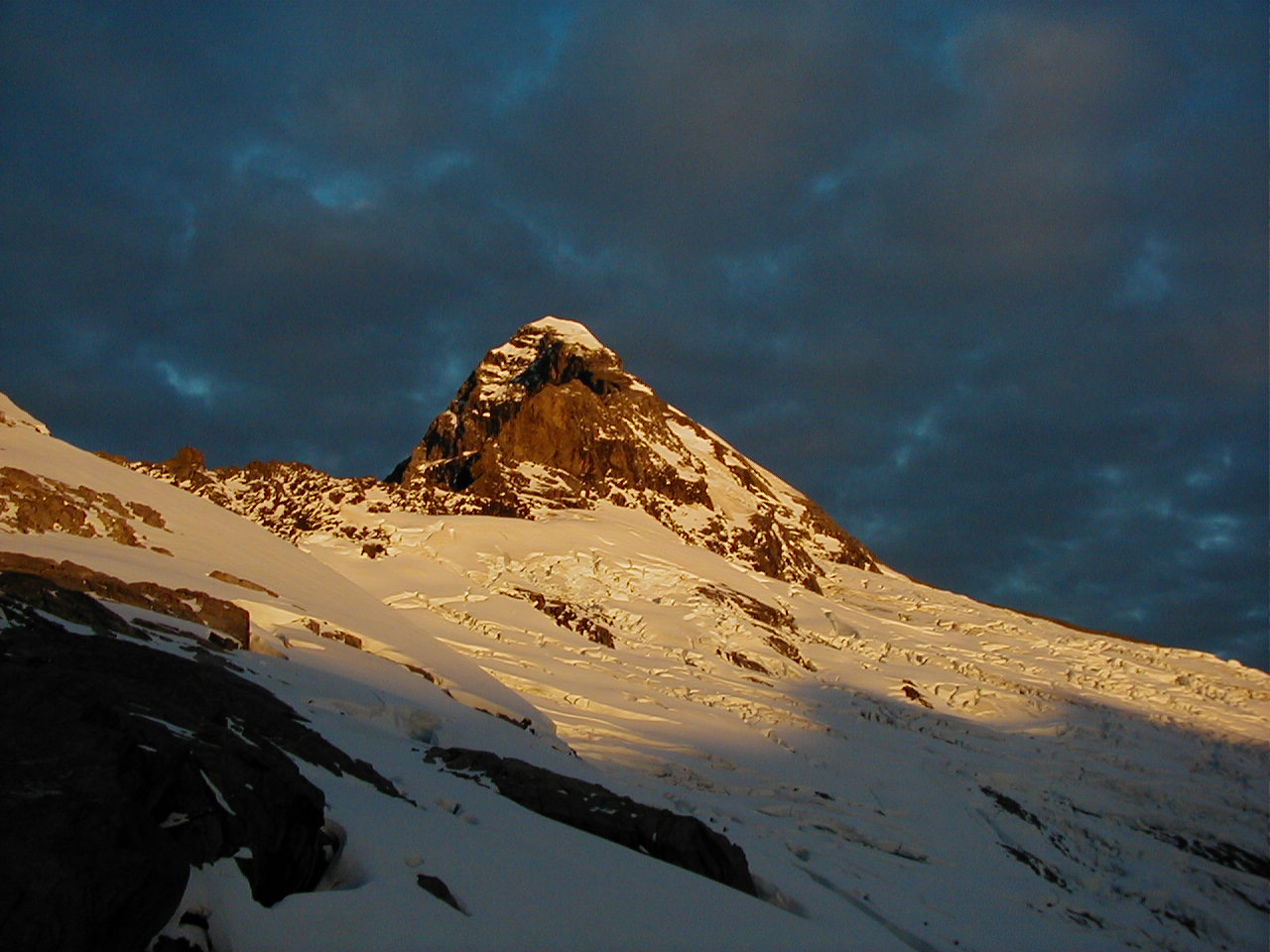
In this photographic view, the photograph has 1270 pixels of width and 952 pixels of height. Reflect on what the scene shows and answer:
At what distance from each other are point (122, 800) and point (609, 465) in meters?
66.0

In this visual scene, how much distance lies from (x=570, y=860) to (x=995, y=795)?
24.9 m

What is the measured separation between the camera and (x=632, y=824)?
14.2m

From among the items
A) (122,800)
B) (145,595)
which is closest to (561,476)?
(145,595)

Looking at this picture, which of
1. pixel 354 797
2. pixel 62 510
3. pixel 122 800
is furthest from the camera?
pixel 62 510

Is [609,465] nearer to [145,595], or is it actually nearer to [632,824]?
[145,595]

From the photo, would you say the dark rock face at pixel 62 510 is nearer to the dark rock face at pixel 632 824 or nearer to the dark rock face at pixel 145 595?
the dark rock face at pixel 145 595

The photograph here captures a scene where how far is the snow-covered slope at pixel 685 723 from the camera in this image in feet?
35.3

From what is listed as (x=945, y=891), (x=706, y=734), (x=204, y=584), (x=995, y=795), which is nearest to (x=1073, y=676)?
(x=995, y=795)

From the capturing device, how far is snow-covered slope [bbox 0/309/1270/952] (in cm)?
1075

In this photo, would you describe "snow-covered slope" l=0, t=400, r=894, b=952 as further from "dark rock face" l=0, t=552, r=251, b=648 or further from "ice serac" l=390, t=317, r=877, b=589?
"ice serac" l=390, t=317, r=877, b=589

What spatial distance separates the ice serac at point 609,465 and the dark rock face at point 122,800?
158 ft

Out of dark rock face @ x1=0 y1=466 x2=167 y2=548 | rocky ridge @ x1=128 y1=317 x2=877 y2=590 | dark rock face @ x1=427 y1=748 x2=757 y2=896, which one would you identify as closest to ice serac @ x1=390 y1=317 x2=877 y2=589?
rocky ridge @ x1=128 y1=317 x2=877 y2=590

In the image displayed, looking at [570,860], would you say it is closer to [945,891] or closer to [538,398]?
[945,891]

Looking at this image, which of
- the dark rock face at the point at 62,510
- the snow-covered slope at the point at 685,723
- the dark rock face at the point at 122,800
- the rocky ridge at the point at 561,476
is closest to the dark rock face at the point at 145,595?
the snow-covered slope at the point at 685,723
